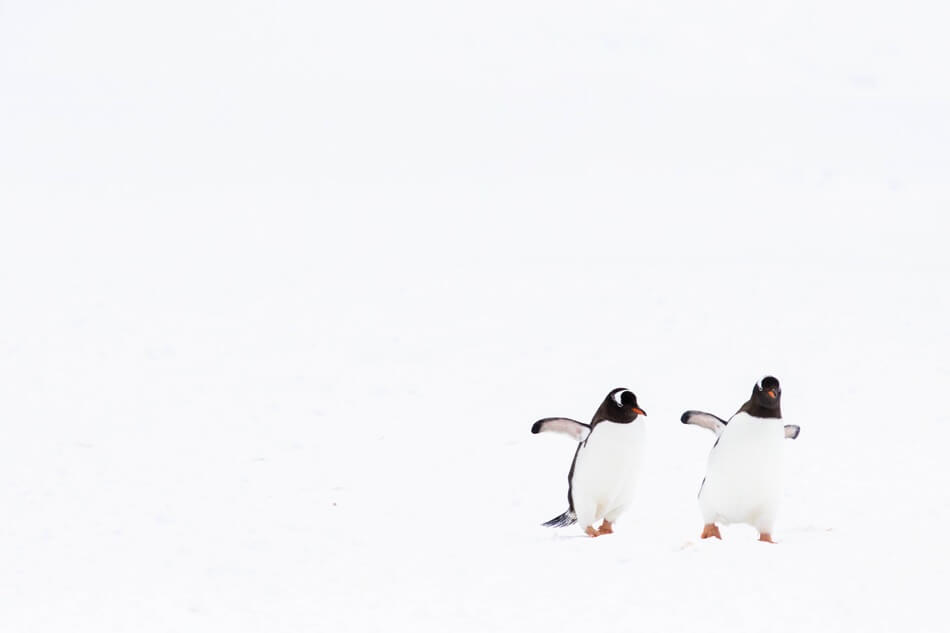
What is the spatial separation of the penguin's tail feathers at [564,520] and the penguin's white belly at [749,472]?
0.74m

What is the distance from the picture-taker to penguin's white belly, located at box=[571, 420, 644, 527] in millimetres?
6074

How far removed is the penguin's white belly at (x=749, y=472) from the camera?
588cm

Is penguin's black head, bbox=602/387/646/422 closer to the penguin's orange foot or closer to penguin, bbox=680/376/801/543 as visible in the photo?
penguin, bbox=680/376/801/543

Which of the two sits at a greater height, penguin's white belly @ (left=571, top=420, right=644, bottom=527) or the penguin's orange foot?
penguin's white belly @ (left=571, top=420, right=644, bottom=527)

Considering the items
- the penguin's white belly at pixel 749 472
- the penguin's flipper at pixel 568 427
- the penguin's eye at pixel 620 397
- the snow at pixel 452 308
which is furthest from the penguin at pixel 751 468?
the penguin's flipper at pixel 568 427

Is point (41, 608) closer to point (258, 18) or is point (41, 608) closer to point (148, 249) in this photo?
point (148, 249)

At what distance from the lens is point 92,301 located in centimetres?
1188

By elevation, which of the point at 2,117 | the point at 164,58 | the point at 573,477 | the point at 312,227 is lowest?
the point at 573,477

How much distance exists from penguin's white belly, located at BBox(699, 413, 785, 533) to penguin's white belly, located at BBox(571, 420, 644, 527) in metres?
0.37

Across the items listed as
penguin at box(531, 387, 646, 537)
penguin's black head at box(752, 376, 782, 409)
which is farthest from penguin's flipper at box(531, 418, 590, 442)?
penguin's black head at box(752, 376, 782, 409)

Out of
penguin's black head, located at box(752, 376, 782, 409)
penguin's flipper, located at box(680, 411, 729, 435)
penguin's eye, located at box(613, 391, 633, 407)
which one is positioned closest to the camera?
penguin's black head, located at box(752, 376, 782, 409)

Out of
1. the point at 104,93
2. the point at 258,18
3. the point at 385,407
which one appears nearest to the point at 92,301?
the point at 385,407

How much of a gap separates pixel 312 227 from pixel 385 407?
7824 mm

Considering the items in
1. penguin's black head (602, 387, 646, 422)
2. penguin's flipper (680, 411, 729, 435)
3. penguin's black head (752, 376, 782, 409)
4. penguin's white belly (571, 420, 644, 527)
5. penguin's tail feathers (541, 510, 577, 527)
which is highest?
penguin's black head (752, 376, 782, 409)
